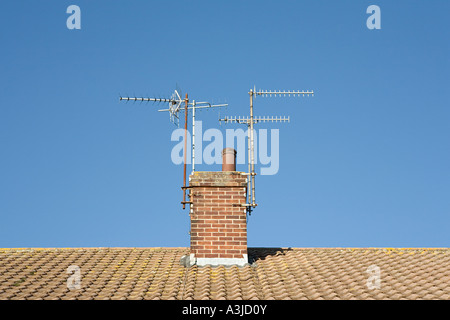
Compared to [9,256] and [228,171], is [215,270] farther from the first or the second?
[9,256]

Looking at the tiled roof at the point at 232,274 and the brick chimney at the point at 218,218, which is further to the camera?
the brick chimney at the point at 218,218

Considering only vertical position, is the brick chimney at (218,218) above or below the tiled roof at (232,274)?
above

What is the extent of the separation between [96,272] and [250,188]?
151 inches

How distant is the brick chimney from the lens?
12438 mm

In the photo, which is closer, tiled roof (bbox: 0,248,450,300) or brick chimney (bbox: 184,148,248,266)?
tiled roof (bbox: 0,248,450,300)

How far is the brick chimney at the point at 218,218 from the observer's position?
40.8ft

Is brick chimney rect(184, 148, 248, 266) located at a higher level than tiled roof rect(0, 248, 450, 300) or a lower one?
higher

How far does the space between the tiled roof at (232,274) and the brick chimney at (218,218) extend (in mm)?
293

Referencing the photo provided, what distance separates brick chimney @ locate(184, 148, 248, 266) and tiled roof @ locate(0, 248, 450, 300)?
0.29 m

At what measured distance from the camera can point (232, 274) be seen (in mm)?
11914

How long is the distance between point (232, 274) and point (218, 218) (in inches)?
50.1

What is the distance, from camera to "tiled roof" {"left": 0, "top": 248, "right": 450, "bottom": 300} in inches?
415

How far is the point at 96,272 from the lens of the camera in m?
12.1
